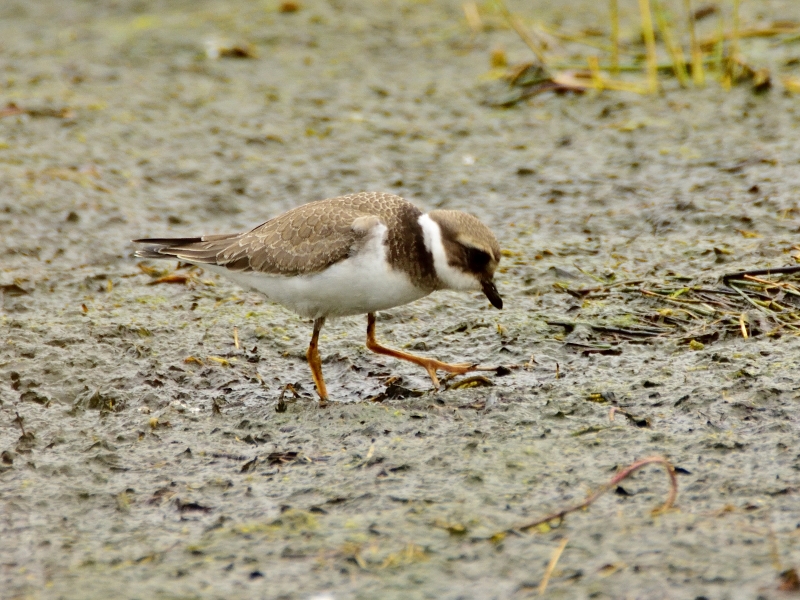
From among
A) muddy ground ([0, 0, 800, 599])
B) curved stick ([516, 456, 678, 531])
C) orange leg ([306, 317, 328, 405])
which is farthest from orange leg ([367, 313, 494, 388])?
curved stick ([516, 456, 678, 531])

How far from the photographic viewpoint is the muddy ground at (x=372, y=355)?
3996 millimetres

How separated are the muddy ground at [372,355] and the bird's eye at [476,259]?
71cm

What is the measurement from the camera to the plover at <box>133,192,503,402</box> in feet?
17.8

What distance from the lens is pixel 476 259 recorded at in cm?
557

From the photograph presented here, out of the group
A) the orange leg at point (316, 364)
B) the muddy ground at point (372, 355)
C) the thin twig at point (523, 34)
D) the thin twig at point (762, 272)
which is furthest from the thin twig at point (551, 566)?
the thin twig at point (523, 34)

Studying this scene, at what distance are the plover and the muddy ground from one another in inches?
22.6

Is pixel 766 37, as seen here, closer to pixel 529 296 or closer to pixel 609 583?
pixel 529 296

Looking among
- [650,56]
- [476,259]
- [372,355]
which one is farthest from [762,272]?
[650,56]

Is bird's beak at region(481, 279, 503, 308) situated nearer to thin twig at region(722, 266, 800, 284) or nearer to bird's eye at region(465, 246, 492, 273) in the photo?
bird's eye at region(465, 246, 492, 273)

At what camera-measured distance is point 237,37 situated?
1220 cm

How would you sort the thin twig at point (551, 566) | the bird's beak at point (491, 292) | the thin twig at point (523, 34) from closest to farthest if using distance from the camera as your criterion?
the thin twig at point (551, 566), the bird's beak at point (491, 292), the thin twig at point (523, 34)

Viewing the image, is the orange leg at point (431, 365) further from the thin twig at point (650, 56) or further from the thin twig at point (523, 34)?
the thin twig at point (650, 56)

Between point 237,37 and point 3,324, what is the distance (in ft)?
22.0

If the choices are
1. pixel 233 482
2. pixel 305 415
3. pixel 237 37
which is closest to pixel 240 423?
pixel 305 415
